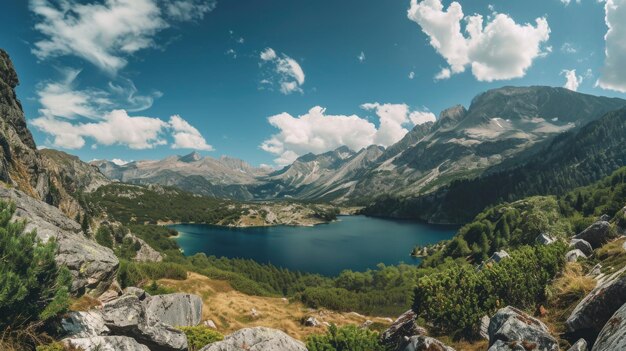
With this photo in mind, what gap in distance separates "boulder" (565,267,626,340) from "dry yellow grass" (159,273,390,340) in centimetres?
4138

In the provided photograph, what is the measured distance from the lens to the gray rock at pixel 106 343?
18.2m

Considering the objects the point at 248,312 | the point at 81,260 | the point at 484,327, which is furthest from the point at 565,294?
the point at 248,312

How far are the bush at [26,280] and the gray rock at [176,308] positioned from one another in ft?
58.0

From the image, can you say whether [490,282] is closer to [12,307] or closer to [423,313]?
[423,313]

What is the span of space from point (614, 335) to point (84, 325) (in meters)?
25.3

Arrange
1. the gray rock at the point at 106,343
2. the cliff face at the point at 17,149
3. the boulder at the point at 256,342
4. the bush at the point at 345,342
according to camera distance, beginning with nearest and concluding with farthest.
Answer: the gray rock at the point at 106,343 < the boulder at the point at 256,342 < the bush at the point at 345,342 < the cliff face at the point at 17,149

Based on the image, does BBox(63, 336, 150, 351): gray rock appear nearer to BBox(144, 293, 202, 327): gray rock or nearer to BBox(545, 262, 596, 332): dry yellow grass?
BBox(144, 293, 202, 327): gray rock

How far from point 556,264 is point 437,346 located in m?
15.1

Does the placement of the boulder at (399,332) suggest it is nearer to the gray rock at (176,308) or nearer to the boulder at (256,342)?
the boulder at (256,342)

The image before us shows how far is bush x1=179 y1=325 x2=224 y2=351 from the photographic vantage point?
26.9 meters

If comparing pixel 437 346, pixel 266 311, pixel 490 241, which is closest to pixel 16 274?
pixel 437 346

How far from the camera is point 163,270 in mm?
86250

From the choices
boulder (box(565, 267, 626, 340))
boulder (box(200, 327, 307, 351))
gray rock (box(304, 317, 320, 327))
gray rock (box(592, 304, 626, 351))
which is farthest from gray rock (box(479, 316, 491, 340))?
gray rock (box(304, 317, 320, 327))

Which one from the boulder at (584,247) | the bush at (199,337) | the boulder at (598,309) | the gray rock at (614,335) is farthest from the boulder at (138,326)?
the boulder at (584,247)
